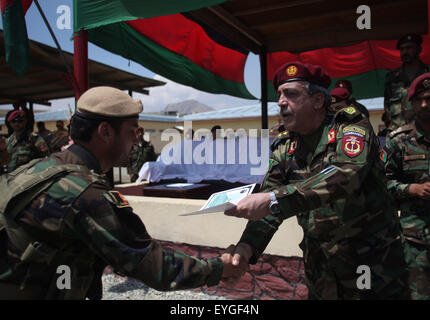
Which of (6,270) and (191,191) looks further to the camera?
(191,191)

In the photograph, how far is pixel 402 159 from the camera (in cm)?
288

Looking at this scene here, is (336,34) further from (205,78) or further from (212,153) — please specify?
(212,153)

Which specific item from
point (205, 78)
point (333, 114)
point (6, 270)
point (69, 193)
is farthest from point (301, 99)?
point (205, 78)

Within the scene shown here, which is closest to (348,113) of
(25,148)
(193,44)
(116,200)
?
(116,200)

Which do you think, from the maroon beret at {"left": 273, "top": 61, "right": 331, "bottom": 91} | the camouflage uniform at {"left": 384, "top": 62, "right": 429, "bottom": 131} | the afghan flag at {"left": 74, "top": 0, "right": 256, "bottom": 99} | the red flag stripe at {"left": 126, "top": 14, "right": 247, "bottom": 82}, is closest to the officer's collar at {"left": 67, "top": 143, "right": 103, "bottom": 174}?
the maroon beret at {"left": 273, "top": 61, "right": 331, "bottom": 91}

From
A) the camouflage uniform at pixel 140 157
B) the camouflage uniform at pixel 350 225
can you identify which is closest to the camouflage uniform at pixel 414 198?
the camouflage uniform at pixel 350 225

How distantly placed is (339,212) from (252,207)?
625 mm

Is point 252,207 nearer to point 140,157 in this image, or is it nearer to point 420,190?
point 420,190

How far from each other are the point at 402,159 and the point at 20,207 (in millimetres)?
2884

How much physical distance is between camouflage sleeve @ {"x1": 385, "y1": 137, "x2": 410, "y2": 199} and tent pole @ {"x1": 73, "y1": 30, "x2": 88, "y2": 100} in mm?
3480

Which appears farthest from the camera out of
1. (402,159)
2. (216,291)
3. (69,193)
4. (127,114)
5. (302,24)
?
(302,24)

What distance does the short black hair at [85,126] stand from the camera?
57.9 inches

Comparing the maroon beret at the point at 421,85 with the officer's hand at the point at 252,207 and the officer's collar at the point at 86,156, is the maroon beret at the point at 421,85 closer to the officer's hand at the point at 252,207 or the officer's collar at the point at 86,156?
the officer's hand at the point at 252,207

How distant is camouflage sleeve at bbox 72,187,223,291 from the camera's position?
127cm
